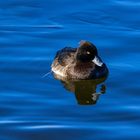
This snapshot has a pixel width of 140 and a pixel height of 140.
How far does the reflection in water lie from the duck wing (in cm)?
52

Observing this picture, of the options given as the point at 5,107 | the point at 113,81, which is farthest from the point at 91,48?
the point at 5,107

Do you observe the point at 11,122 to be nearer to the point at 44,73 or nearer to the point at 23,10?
the point at 44,73

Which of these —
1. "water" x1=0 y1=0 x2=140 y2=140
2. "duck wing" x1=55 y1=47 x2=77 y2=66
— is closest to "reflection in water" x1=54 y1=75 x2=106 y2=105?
"water" x1=0 y1=0 x2=140 y2=140

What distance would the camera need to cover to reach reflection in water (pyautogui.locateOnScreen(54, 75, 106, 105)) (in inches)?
602

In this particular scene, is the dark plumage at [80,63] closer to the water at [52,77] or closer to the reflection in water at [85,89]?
the reflection in water at [85,89]

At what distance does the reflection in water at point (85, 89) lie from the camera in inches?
602

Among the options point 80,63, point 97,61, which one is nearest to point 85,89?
point 97,61

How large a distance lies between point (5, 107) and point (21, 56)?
10.4ft

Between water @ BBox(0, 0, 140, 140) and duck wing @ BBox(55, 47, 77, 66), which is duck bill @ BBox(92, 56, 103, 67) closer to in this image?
water @ BBox(0, 0, 140, 140)

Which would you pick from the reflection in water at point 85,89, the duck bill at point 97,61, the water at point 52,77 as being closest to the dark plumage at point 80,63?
the duck bill at point 97,61

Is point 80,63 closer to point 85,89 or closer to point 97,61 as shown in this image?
point 97,61

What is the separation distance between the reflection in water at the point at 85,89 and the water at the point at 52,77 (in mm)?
167

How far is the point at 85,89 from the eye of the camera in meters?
16.2

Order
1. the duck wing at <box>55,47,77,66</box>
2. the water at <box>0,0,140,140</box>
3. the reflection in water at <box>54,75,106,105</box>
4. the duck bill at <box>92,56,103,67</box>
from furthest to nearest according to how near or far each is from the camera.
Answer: the duck wing at <box>55,47,77,66</box>, the duck bill at <box>92,56,103,67</box>, the reflection in water at <box>54,75,106,105</box>, the water at <box>0,0,140,140</box>
